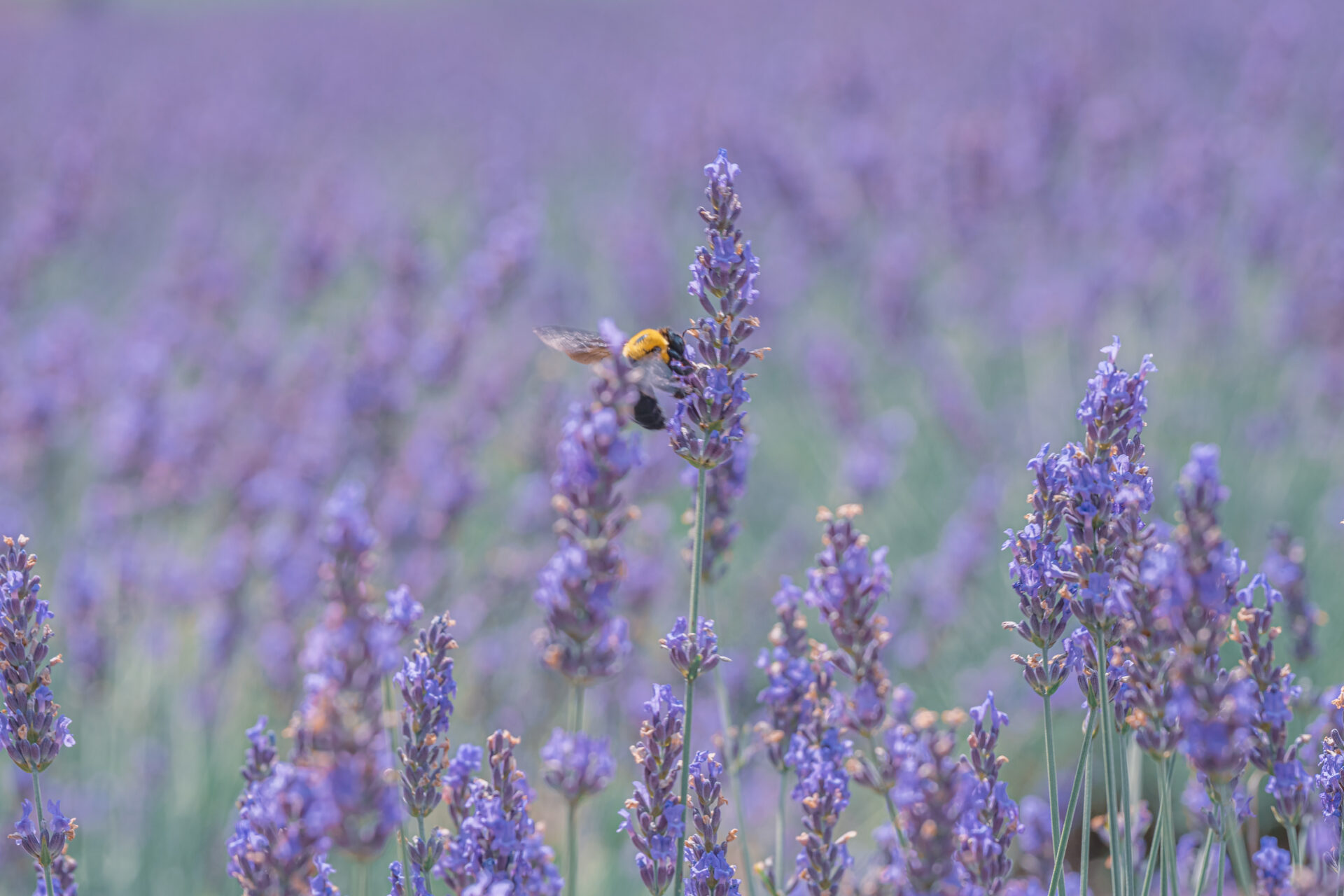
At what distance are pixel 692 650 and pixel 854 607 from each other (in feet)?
0.74

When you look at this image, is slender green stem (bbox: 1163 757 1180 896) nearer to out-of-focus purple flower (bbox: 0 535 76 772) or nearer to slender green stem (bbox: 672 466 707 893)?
slender green stem (bbox: 672 466 707 893)

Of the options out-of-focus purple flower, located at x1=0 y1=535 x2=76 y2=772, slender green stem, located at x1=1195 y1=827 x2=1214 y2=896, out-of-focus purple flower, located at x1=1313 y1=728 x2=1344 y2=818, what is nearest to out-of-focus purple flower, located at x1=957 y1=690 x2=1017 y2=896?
slender green stem, located at x1=1195 y1=827 x2=1214 y2=896

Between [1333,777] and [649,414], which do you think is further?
[649,414]

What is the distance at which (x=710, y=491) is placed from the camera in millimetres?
1929

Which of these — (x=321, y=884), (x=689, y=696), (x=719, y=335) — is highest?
(x=719, y=335)

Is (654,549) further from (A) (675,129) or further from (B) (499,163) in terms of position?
(A) (675,129)

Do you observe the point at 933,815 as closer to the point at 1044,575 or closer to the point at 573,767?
the point at 1044,575

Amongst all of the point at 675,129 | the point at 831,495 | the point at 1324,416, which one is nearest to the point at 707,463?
the point at 831,495

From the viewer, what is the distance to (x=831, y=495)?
15.4ft

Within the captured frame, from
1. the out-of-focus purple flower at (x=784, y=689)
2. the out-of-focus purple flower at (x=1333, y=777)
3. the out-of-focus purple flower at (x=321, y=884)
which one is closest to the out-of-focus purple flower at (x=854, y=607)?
the out-of-focus purple flower at (x=784, y=689)

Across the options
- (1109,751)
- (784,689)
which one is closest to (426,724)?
(784,689)

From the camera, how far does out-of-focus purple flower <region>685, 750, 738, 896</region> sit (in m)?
1.40

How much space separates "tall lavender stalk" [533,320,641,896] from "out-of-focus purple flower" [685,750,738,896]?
0.15 meters

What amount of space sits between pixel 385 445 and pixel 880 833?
2693mm
